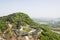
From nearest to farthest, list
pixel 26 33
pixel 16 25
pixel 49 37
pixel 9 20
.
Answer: pixel 26 33, pixel 49 37, pixel 16 25, pixel 9 20

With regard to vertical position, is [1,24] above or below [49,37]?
above

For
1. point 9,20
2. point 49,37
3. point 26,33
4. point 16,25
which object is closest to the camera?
point 26,33

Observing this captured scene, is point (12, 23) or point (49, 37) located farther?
point (12, 23)

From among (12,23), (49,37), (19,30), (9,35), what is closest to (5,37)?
(9,35)

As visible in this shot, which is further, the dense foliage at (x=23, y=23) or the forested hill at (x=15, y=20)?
the forested hill at (x=15, y=20)

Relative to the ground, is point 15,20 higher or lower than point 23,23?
higher

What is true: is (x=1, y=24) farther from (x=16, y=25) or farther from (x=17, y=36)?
(x=17, y=36)

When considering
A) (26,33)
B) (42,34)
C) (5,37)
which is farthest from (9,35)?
(42,34)

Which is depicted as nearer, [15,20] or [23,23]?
Answer: [23,23]

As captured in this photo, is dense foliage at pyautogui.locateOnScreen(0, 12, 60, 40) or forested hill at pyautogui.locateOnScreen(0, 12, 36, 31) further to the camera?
forested hill at pyautogui.locateOnScreen(0, 12, 36, 31)
